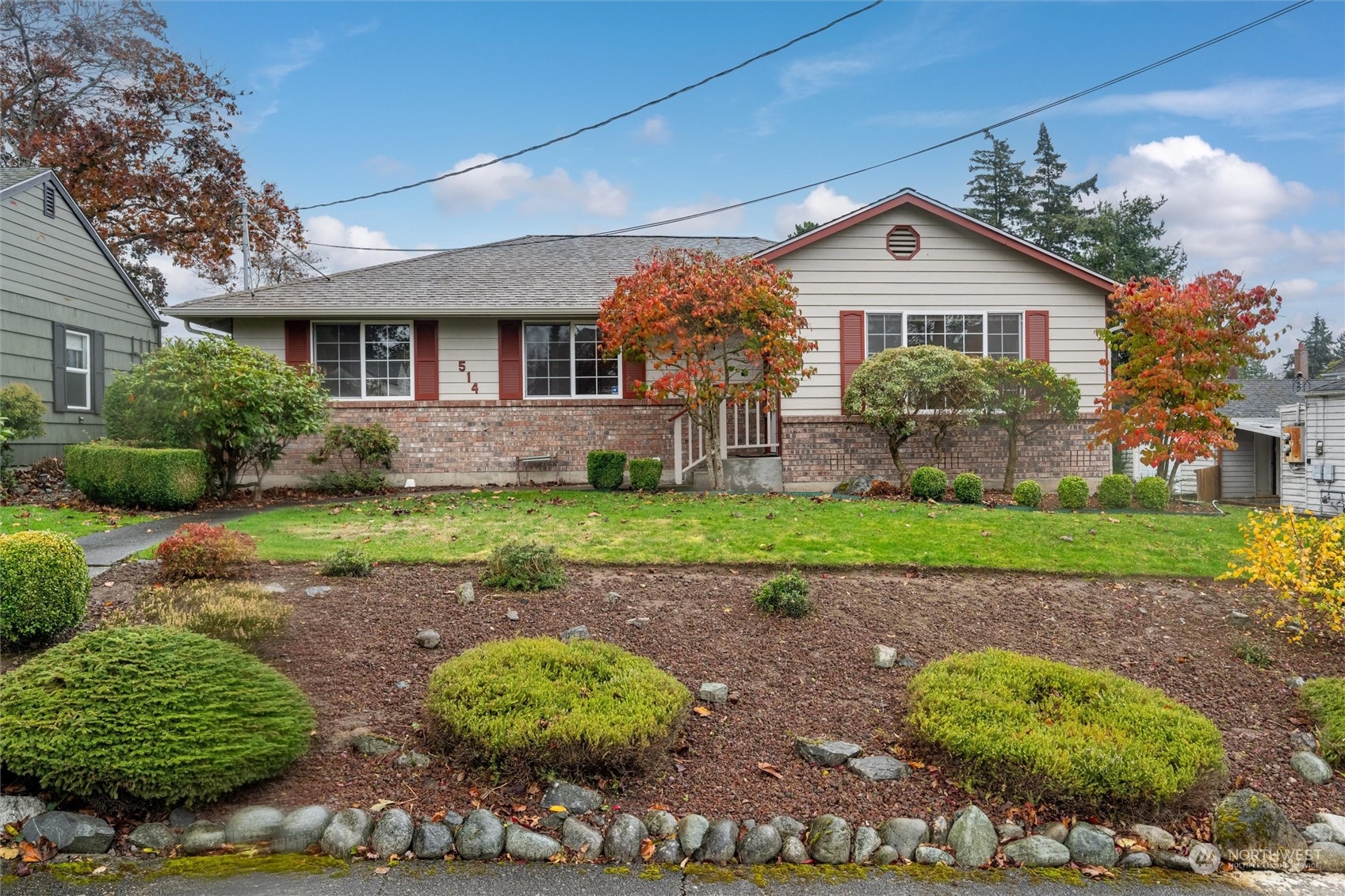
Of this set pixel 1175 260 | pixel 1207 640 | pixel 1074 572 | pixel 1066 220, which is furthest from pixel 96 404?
pixel 1175 260

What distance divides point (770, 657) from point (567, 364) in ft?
32.3

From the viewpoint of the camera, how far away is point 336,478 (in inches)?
495

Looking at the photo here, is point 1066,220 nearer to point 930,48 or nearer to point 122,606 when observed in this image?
point 930,48

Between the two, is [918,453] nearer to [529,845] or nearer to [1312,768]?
[1312,768]

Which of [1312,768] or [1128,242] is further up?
[1128,242]

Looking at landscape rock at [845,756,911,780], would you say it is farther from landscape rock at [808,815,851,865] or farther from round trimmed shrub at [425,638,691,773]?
round trimmed shrub at [425,638,691,773]

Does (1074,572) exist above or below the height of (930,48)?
below

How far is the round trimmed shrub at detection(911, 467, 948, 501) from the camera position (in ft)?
37.9

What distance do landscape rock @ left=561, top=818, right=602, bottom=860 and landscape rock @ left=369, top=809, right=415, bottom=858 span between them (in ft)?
2.10

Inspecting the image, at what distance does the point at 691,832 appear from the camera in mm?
3385

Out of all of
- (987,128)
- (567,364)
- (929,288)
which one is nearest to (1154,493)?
(929,288)

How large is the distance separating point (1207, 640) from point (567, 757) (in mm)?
4664

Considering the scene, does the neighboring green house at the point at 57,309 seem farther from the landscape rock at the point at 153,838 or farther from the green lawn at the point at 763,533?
the landscape rock at the point at 153,838

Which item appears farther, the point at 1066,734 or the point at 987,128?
the point at 987,128
